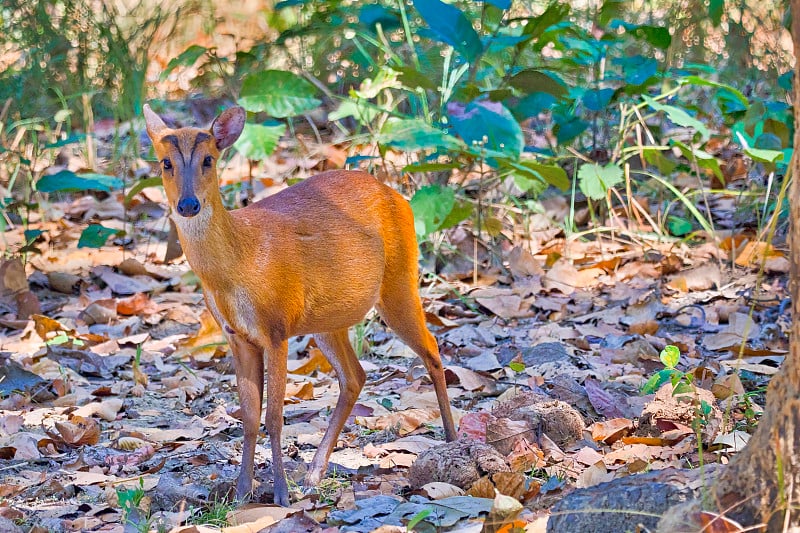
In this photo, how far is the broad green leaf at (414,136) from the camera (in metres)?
5.93

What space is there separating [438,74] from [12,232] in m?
3.48

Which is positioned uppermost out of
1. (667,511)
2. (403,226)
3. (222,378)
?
(403,226)

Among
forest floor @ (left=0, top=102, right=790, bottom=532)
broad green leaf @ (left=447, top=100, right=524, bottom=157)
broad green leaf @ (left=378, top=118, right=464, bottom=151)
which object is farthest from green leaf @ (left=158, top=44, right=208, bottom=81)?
broad green leaf @ (left=447, top=100, right=524, bottom=157)

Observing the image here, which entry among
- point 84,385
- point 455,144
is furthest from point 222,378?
point 455,144

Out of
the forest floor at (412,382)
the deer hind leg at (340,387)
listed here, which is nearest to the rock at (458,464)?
the forest floor at (412,382)

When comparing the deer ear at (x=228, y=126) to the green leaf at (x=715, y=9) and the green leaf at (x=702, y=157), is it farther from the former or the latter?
the green leaf at (x=715, y=9)

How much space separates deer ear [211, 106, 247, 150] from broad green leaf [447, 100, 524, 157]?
2.07m

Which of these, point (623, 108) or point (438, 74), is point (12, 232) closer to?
point (438, 74)

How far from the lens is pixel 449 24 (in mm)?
6172

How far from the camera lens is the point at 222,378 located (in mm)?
5617

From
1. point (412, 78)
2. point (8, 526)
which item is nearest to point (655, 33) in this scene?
point (412, 78)

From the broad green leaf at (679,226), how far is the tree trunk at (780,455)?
470cm

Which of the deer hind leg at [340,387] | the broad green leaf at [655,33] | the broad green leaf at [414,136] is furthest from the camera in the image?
the broad green leaf at [655,33]

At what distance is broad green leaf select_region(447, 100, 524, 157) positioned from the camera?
237 inches
